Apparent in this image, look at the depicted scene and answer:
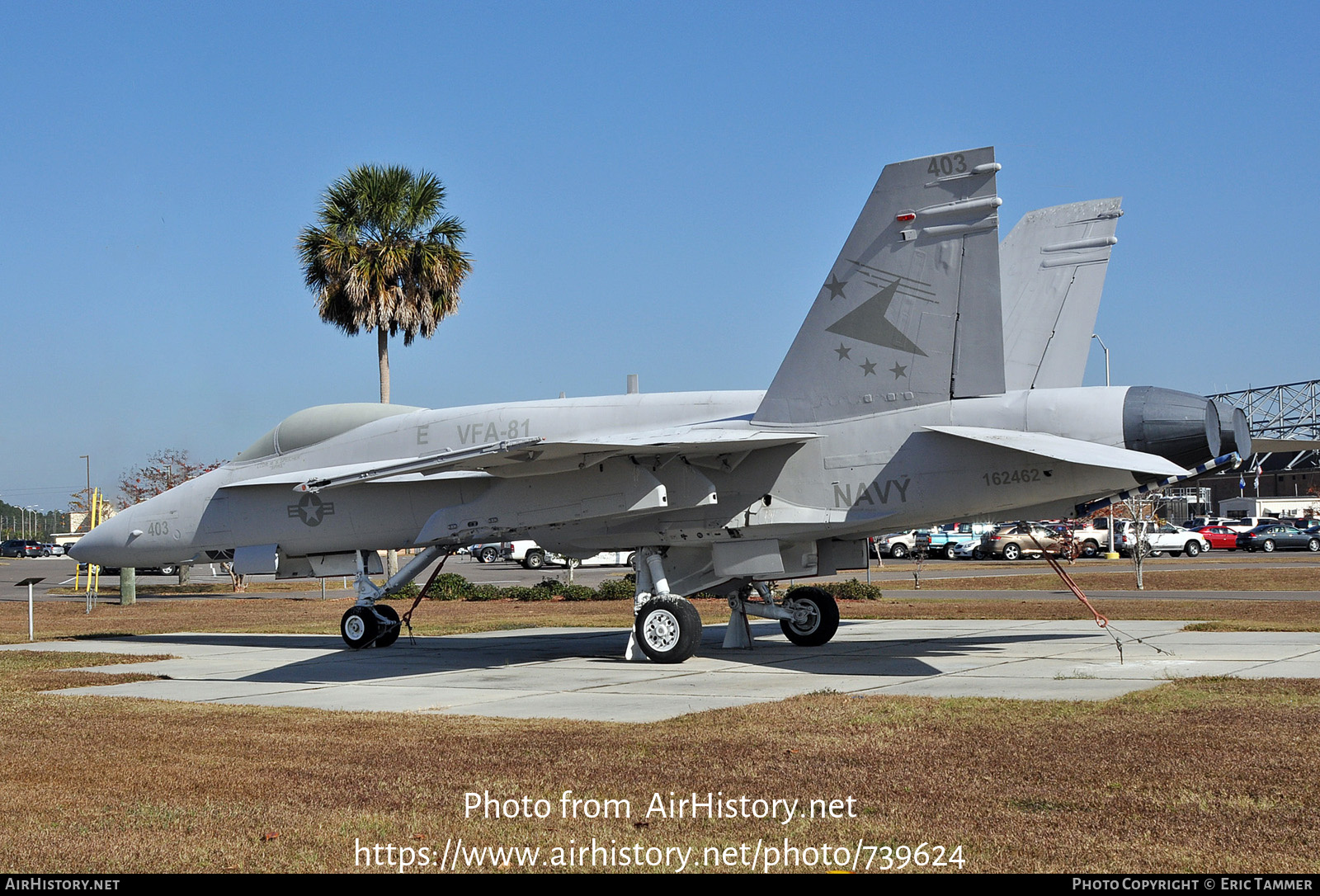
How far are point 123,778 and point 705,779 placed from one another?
3524 mm

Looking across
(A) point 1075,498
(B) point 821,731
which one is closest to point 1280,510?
(A) point 1075,498

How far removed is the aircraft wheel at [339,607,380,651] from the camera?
55.8ft

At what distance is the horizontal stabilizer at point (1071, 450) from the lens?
11156 mm

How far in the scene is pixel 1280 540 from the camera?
185ft

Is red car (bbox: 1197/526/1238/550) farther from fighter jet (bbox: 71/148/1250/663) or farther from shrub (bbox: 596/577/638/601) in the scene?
fighter jet (bbox: 71/148/1250/663)

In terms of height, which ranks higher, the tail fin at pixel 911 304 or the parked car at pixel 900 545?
the tail fin at pixel 911 304

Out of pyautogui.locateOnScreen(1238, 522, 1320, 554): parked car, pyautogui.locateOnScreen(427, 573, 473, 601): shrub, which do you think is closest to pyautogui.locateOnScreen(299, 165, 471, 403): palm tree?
pyautogui.locateOnScreen(427, 573, 473, 601): shrub

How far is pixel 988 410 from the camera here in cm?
1252

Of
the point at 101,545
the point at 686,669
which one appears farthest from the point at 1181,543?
the point at 101,545

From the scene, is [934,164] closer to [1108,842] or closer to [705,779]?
[705,779]

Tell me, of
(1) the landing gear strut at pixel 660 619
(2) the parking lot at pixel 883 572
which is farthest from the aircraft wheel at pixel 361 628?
(2) the parking lot at pixel 883 572

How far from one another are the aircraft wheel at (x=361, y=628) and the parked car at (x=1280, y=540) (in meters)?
51.0

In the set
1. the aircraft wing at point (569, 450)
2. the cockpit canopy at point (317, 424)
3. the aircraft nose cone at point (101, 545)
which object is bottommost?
the aircraft nose cone at point (101, 545)

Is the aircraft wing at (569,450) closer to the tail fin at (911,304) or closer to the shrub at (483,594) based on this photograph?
the tail fin at (911,304)
